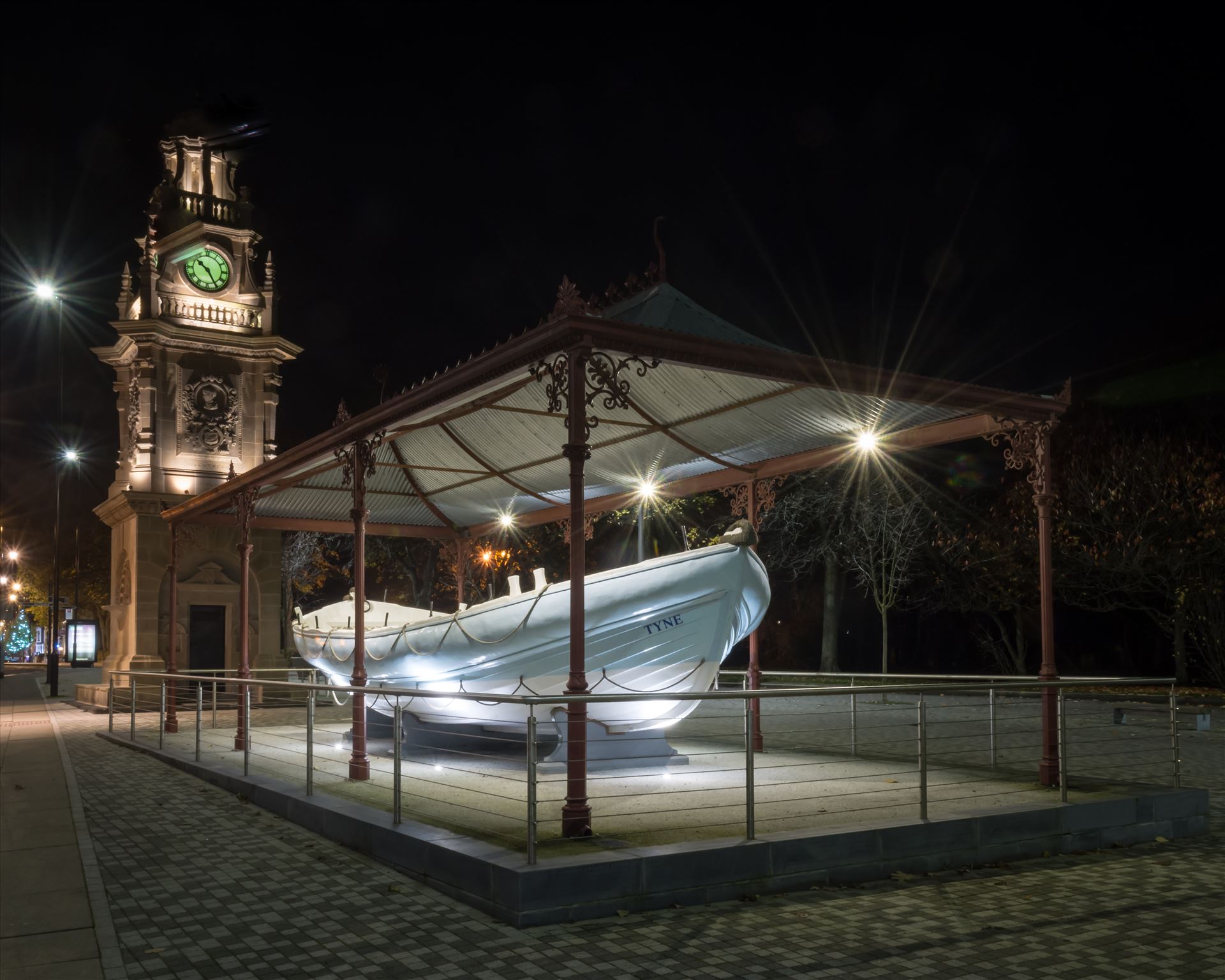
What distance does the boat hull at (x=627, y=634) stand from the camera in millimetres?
10570

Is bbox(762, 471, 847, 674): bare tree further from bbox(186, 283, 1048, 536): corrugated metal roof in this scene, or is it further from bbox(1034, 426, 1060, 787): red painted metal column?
bbox(1034, 426, 1060, 787): red painted metal column

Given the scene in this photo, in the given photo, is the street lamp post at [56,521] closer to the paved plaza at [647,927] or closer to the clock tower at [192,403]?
the clock tower at [192,403]

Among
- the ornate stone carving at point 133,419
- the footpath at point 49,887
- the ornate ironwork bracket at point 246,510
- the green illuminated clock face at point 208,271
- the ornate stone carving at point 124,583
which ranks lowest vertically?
the footpath at point 49,887

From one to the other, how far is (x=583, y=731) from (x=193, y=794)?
5606mm

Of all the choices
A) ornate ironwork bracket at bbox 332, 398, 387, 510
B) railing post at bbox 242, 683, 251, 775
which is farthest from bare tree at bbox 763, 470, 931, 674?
railing post at bbox 242, 683, 251, 775

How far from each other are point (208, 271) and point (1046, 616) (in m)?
25.0

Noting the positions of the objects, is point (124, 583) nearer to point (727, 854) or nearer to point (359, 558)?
point (359, 558)

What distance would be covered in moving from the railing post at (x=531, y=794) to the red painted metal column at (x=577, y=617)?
2.84 feet

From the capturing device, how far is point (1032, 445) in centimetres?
986

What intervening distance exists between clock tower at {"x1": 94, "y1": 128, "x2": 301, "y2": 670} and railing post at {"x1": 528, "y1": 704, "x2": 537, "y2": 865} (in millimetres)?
22087

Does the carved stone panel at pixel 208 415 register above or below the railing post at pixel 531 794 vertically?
above

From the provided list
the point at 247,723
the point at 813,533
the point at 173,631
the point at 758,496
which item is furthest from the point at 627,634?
the point at 813,533

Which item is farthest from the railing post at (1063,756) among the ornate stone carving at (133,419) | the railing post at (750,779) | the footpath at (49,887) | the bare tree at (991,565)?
the ornate stone carving at (133,419)

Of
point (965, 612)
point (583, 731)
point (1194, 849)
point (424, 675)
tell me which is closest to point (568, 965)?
point (583, 731)
